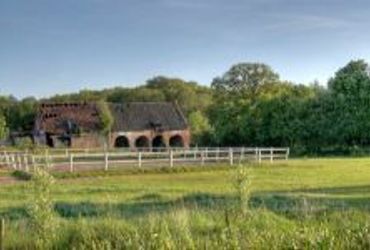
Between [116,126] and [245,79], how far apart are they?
2890cm

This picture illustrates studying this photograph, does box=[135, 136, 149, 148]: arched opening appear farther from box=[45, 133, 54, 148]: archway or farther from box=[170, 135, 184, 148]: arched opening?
box=[45, 133, 54, 148]: archway

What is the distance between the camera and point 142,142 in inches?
4006

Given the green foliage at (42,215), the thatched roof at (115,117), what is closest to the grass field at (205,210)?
the green foliage at (42,215)

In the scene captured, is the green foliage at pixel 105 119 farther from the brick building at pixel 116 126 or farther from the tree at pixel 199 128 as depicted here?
the tree at pixel 199 128

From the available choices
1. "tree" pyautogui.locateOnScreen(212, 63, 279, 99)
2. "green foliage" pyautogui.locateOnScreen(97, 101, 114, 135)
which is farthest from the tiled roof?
"tree" pyautogui.locateOnScreen(212, 63, 279, 99)

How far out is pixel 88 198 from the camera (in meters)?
27.2

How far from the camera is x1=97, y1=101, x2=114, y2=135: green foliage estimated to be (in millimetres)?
96875

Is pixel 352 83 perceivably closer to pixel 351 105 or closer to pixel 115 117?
pixel 351 105

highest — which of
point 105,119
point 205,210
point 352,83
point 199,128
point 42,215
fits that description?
point 352,83

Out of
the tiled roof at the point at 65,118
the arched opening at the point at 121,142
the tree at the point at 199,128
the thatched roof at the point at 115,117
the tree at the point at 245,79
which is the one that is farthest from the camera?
the tree at the point at 245,79

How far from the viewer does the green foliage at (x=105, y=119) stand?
9688 cm

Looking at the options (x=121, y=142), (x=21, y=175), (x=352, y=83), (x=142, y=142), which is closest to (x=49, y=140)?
(x=121, y=142)

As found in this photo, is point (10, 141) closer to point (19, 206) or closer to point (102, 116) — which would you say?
point (102, 116)

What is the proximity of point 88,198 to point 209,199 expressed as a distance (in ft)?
15.7
